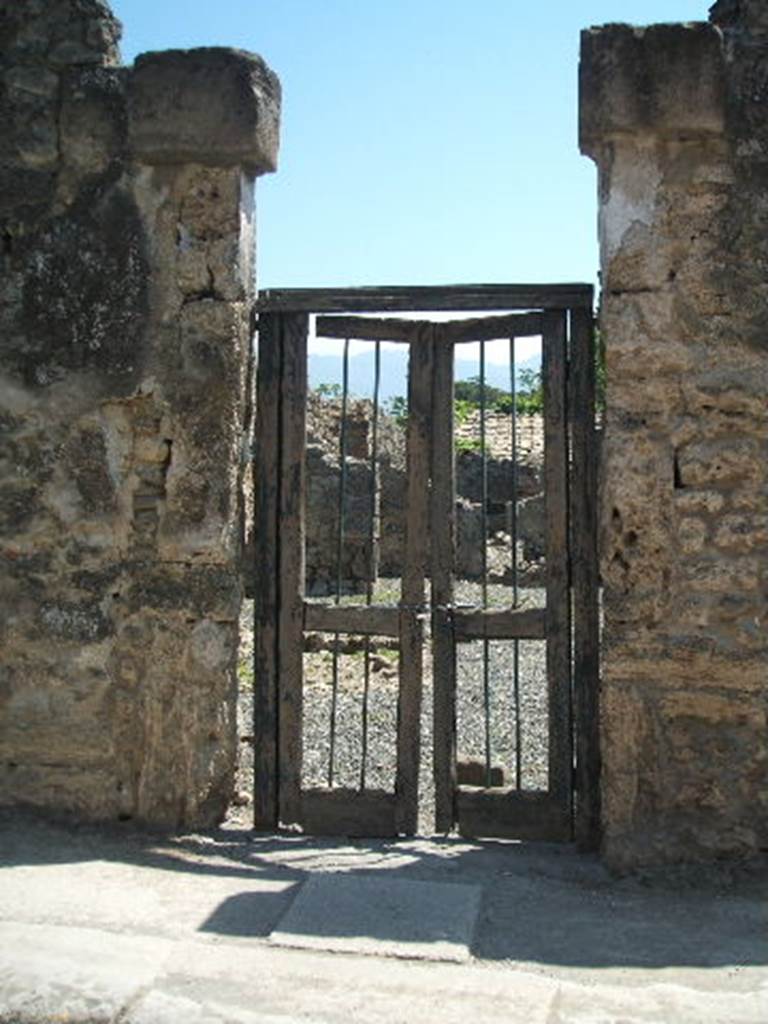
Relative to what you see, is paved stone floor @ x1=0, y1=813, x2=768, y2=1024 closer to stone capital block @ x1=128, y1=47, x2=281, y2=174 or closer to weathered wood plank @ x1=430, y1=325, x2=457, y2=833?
weathered wood plank @ x1=430, y1=325, x2=457, y2=833

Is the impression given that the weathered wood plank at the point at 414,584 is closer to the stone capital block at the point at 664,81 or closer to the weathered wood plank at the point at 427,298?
the weathered wood plank at the point at 427,298

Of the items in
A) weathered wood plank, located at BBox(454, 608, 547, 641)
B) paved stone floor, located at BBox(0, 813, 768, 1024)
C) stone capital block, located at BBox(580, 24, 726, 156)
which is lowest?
paved stone floor, located at BBox(0, 813, 768, 1024)

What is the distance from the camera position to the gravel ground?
21.0ft

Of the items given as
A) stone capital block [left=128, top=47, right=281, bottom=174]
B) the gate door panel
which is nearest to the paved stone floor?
the gate door panel

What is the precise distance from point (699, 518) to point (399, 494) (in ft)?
43.2

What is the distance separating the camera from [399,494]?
17.6 meters

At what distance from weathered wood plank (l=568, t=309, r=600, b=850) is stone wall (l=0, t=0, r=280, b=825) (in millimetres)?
1330

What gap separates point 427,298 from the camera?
16.1 ft

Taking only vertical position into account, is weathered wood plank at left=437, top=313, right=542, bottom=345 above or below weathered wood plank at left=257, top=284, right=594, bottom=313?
below

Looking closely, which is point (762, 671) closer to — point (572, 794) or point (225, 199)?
point (572, 794)

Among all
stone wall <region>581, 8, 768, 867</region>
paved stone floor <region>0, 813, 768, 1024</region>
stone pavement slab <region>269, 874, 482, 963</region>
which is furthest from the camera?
stone wall <region>581, 8, 768, 867</region>

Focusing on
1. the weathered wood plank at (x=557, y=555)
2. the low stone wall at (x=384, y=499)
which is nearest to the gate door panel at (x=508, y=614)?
the weathered wood plank at (x=557, y=555)

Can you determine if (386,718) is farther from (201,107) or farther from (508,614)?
(201,107)

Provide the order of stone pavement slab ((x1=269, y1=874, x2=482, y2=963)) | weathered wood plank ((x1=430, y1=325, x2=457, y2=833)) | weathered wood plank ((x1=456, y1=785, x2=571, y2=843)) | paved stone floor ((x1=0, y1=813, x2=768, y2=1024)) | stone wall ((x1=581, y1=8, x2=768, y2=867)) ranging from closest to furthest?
1. paved stone floor ((x1=0, y1=813, x2=768, y2=1024))
2. stone pavement slab ((x1=269, y1=874, x2=482, y2=963))
3. stone wall ((x1=581, y1=8, x2=768, y2=867))
4. weathered wood plank ((x1=456, y1=785, x2=571, y2=843))
5. weathered wood plank ((x1=430, y1=325, x2=457, y2=833))
